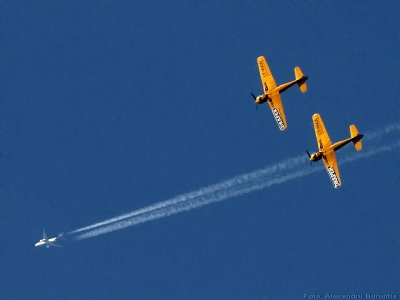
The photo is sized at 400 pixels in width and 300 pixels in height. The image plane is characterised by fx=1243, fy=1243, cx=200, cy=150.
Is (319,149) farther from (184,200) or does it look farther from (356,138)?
(184,200)

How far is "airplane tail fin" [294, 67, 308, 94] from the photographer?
133 meters

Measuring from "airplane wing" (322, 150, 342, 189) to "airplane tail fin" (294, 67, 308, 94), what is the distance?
7.36m

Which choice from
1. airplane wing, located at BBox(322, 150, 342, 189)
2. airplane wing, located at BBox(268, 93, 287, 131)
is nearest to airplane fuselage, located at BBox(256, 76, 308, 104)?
airplane wing, located at BBox(268, 93, 287, 131)

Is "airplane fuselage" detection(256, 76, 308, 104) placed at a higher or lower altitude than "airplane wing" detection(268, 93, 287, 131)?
higher

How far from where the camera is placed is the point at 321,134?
435 feet

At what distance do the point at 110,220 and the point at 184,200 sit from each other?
11.8 metres

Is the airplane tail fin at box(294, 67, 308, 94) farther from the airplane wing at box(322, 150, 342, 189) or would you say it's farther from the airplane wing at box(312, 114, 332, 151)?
the airplane wing at box(322, 150, 342, 189)

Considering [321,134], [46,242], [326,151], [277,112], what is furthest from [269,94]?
[46,242]

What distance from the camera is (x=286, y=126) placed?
136 meters

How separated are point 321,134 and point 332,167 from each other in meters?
3.74

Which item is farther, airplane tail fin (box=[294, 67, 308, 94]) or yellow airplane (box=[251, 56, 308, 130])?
yellow airplane (box=[251, 56, 308, 130])

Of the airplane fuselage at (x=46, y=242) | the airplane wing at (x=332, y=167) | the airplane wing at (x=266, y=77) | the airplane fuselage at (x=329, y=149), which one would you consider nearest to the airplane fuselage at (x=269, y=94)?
the airplane wing at (x=266, y=77)

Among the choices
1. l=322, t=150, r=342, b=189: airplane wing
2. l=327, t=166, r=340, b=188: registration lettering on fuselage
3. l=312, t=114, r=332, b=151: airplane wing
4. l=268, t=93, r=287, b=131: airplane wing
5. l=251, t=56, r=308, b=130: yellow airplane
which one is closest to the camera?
l=312, t=114, r=332, b=151: airplane wing

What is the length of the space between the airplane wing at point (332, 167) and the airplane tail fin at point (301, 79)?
7.36m
